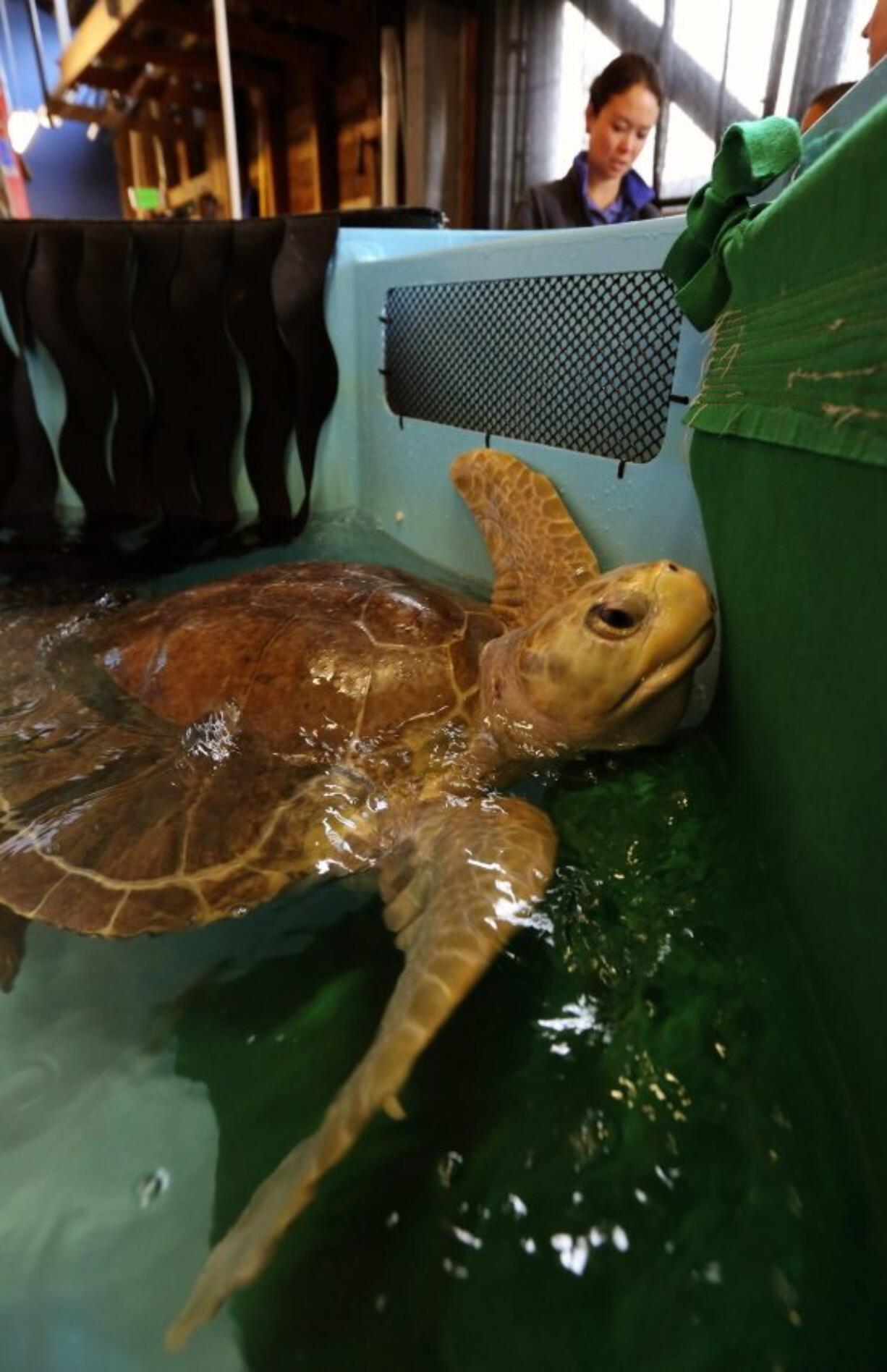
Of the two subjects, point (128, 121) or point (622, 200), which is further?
point (128, 121)

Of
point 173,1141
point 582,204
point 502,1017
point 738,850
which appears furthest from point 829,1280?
point 582,204

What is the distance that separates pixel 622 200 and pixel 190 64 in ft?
12.6

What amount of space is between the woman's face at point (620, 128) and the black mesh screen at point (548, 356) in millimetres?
992

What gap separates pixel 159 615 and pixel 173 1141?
0.87 metres

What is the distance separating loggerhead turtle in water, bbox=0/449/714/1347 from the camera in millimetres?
865

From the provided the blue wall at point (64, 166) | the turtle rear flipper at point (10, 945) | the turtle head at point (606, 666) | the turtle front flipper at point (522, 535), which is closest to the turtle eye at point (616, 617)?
the turtle head at point (606, 666)

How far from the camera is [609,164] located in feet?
7.72

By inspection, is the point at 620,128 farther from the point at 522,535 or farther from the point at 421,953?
the point at 421,953

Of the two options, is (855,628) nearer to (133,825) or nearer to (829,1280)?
(829,1280)

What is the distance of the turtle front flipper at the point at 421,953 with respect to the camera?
53 cm

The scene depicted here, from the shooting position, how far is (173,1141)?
2.25 ft

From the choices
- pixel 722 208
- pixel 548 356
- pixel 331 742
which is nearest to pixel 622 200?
pixel 548 356

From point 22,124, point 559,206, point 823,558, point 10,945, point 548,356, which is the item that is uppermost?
point 22,124

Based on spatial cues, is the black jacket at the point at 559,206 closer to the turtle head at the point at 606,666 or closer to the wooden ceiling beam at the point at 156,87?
the turtle head at the point at 606,666
